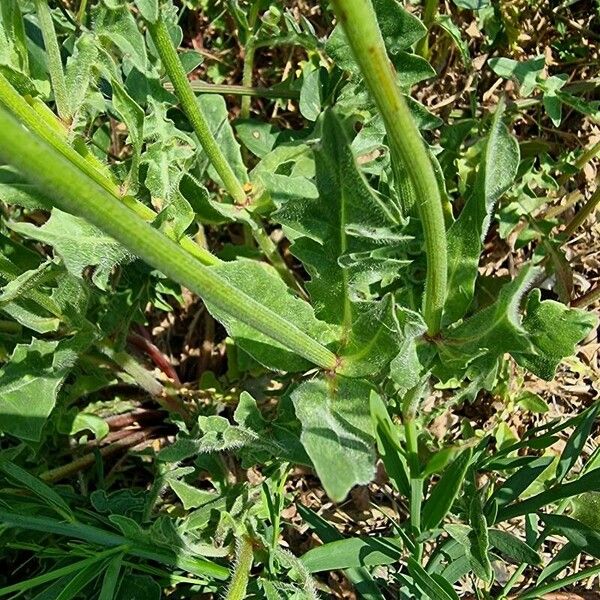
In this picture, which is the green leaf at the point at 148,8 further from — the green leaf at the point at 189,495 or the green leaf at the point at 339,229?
the green leaf at the point at 189,495

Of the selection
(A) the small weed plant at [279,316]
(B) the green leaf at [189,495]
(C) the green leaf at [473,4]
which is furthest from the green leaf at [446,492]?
(C) the green leaf at [473,4]

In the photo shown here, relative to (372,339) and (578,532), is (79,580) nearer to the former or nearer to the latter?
(372,339)

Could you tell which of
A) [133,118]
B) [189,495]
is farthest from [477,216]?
[189,495]

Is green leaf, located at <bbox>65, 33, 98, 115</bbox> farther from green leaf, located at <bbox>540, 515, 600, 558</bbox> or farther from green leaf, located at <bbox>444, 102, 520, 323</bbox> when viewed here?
green leaf, located at <bbox>540, 515, 600, 558</bbox>

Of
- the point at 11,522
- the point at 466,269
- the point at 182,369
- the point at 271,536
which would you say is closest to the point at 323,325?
the point at 466,269

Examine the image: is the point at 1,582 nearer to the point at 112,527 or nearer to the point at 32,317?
the point at 112,527

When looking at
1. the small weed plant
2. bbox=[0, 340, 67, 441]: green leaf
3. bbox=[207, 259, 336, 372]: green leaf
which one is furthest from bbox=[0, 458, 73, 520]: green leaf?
bbox=[207, 259, 336, 372]: green leaf

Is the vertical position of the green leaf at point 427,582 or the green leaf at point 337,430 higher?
the green leaf at point 337,430

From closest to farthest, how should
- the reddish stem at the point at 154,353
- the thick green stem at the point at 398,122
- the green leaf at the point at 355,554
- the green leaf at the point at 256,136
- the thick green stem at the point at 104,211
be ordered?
the thick green stem at the point at 104,211, the thick green stem at the point at 398,122, the green leaf at the point at 355,554, the green leaf at the point at 256,136, the reddish stem at the point at 154,353
